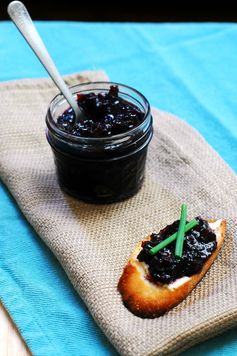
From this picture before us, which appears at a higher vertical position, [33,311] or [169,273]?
[169,273]

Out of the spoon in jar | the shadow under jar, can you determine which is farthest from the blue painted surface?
the spoon in jar

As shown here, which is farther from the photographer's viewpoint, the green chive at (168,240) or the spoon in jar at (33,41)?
the spoon in jar at (33,41)

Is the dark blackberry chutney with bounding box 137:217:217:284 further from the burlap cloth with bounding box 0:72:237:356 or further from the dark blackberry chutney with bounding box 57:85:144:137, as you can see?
the dark blackberry chutney with bounding box 57:85:144:137

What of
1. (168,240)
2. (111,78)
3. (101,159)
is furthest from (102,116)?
(111,78)

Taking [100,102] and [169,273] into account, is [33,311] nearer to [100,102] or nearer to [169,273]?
[169,273]

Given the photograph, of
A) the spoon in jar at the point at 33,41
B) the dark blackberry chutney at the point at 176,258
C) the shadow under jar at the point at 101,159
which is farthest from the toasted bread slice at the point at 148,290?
the spoon in jar at the point at 33,41

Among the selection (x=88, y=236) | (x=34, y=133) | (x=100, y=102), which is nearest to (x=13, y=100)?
(x=34, y=133)

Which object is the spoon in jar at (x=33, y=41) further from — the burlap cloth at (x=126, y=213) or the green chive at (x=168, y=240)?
the green chive at (x=168, y=240)
